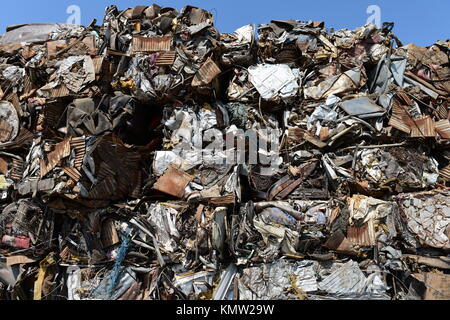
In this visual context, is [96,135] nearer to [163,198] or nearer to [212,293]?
[163,198]

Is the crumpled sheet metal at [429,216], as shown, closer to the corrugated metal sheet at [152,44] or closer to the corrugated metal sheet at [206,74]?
the corrugated metal sheet at [206,74]

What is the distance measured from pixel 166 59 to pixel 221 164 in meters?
1.40

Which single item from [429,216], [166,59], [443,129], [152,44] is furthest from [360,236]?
[152,44]

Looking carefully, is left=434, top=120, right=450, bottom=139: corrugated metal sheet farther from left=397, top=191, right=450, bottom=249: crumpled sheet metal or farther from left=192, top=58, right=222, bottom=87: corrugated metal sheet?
left=192, top=58, right=222, bottom=87: corrugated metal sheet

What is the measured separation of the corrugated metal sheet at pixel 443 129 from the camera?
14.0 ft

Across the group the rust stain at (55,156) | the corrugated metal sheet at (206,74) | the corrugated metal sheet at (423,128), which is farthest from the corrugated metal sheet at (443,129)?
the rust stain at (55,156)

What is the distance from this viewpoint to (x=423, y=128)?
13.7ft

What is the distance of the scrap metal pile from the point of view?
389 centimetres

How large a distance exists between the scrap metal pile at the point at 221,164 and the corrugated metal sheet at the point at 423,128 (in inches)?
0.7

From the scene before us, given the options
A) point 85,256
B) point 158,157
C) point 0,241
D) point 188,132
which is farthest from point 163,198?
point 0,241

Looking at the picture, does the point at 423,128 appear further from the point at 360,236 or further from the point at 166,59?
the point at 166,59

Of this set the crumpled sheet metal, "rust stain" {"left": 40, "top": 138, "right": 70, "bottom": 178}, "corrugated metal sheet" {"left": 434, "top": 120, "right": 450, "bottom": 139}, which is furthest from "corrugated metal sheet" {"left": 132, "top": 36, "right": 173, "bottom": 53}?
"corrugated metal sheet" {"left": 434, "top": 120, "right": 450, "bottom": 139}

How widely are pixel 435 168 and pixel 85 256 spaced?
4.08 m

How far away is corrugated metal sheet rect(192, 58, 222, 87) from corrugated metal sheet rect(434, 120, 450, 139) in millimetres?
2617
